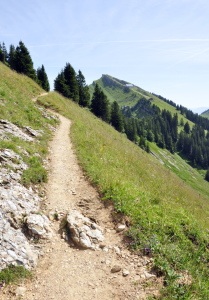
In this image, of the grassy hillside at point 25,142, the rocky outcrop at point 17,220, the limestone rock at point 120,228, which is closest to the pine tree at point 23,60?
the grassy hillside at point 25,142

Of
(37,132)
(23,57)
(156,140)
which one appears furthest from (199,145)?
(37,132)

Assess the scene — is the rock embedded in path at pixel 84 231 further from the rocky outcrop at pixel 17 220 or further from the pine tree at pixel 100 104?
the pine tree at pixel 100 104

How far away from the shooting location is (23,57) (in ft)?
137

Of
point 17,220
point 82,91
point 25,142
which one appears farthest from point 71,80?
point 17,220

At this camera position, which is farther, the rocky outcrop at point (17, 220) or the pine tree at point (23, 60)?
the pine tree at point (23, 60)

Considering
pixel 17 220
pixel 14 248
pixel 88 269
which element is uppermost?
pixel 17 220

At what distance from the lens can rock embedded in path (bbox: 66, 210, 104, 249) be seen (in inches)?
243

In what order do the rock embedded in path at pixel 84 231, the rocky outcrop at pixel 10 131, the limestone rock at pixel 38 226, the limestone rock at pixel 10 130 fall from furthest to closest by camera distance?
1. the limestone rock at pixel 10 130
2. the rocky outcrop at pixel 10 131
3. the rock embedded in path at pixel 84 231
4. the limestone rock at pixel 38 226

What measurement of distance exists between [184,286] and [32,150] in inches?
415

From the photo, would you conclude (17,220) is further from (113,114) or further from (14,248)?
(113,114)

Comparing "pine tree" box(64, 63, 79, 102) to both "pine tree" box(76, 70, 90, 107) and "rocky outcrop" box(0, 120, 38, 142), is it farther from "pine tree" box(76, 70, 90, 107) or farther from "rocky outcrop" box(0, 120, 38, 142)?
"rocky outcrop" box(0, 120, 38, 142)

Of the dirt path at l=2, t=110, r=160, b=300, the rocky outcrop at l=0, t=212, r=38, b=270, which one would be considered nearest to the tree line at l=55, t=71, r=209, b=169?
the dirt path at l=2, t=110, r=160, b=300

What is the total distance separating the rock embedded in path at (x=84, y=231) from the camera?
20.3 ft

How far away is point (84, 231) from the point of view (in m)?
6.54
